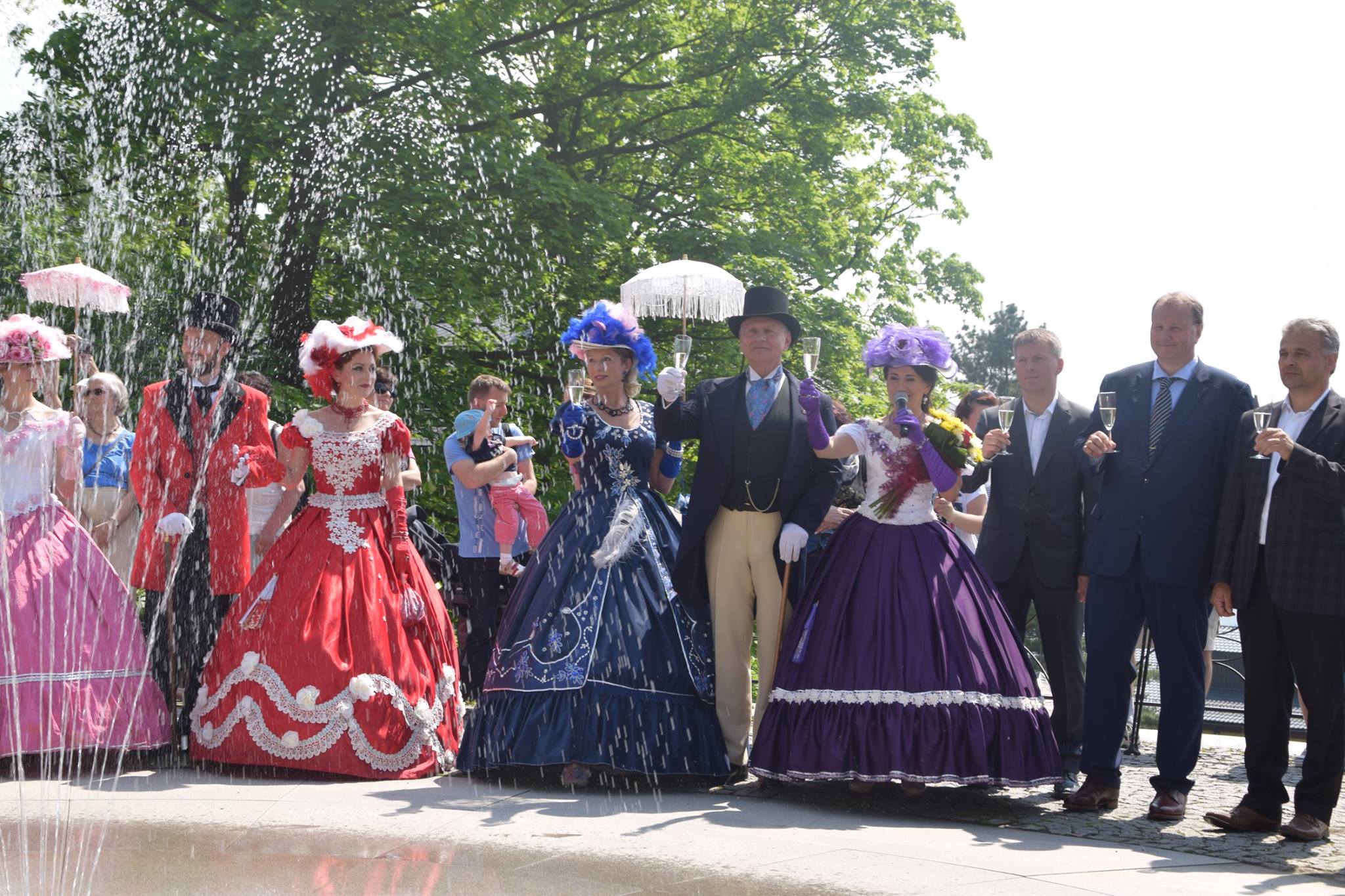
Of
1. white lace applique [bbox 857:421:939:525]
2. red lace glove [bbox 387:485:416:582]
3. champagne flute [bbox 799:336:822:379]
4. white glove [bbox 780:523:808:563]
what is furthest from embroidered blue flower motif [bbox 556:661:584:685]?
champagne flute [bbox 799:336:822:379]

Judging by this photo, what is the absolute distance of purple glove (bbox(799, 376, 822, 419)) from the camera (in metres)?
6.17

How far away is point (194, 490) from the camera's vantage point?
23.1 feet

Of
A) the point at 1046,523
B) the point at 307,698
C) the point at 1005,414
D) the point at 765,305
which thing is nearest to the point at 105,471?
the point at 307,698

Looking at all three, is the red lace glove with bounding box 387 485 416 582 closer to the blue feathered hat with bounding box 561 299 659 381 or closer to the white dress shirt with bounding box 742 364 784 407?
the blue feathered hat with bounding box 561 299 659 381

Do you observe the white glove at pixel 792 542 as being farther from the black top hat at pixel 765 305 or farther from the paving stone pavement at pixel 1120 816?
the paving stone pavement at pixel 1120 816

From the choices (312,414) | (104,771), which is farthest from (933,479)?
(104,771)

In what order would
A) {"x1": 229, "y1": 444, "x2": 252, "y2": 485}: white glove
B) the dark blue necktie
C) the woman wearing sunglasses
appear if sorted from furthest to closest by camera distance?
the woman wearing sunglasses, {"x1": 229, "y1": 444, "x2": 252, "y2": 485}: white glove, the dark blue necktie

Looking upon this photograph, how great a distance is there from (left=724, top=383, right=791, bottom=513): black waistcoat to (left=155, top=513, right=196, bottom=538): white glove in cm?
273

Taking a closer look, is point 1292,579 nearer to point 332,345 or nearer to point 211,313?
point 332,345

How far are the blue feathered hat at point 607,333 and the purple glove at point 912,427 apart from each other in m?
1.30

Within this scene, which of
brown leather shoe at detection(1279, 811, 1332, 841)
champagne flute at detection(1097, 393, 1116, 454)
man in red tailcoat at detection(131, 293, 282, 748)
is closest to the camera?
brown leather shoe at detection(1279, 811, 1332, 841)

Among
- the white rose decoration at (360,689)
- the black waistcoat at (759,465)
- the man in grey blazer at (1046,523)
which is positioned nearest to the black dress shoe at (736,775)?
the black waistcoat at (759,465)

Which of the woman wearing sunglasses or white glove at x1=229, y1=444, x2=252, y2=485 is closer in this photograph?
white glove at x1=229, y1=444, x2=252, y2=485

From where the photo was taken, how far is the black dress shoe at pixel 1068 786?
5.89 meters
